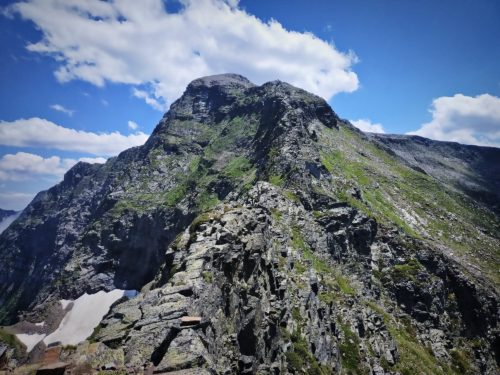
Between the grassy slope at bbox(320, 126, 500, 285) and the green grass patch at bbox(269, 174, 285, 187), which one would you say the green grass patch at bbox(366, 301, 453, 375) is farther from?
the green grass patch at bbox(269, 174, 285, 187)

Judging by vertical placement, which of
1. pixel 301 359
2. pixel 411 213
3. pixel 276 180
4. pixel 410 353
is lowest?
pixel 410 353

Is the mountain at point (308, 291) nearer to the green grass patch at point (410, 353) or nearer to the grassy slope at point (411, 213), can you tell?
the green grass patch at point (410, 353)

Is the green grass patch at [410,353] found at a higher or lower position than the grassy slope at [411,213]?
lower

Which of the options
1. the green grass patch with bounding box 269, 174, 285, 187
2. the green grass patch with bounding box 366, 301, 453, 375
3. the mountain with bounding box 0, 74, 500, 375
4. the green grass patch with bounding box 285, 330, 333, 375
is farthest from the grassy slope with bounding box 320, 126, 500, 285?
the green grass patch with bounding box 285, 330, 333, 375

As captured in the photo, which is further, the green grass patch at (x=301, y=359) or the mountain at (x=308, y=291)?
the green grass patch at (x=301, y=359)

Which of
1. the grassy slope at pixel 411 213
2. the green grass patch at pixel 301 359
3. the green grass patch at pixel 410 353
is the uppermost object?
the grassy slope at pixel 411 213

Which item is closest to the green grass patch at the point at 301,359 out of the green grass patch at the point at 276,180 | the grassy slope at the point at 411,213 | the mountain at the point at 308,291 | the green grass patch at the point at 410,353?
the mountain at the point at 308,291

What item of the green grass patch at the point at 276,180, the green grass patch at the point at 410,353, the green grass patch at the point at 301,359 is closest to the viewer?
the green grass patch at the point at 301,359

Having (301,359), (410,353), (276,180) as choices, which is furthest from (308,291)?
(276,180)

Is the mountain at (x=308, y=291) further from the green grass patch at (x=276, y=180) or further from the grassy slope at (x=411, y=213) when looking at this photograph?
the grassy slope at (x=411, y=213)

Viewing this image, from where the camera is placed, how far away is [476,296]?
397ft

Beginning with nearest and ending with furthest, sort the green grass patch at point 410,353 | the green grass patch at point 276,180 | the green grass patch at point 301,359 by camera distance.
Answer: the green grass patch at point 301,359 < the green grass patch at point 410,353 < the green grass patch at point 276,180

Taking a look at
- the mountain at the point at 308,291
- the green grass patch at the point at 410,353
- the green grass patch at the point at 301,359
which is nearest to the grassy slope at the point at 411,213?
the mountain at the point at 308,291

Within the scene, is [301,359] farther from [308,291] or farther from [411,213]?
[411,213]
